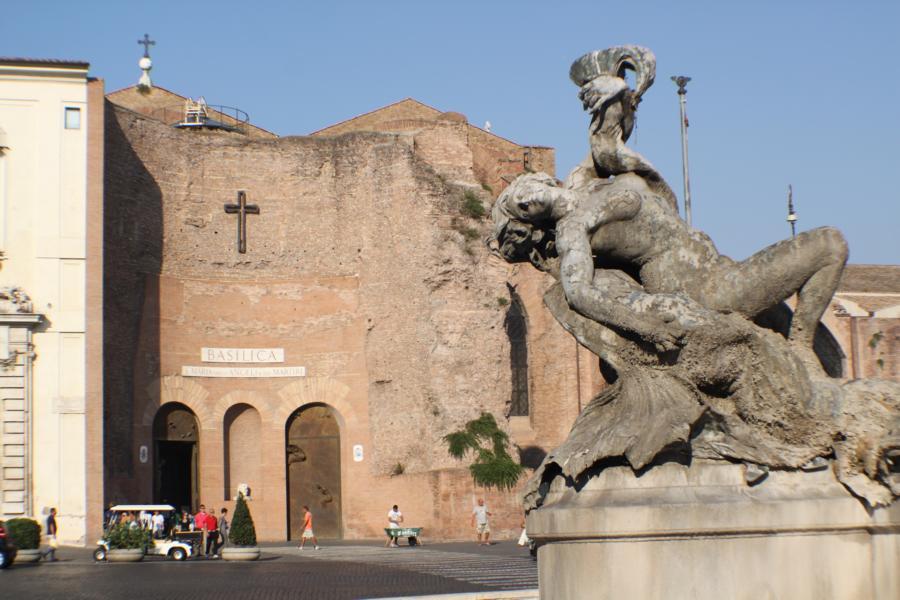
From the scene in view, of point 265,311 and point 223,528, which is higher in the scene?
point 265,311

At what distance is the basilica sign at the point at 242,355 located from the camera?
2981 cm

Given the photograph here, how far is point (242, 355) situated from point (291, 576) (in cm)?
1275

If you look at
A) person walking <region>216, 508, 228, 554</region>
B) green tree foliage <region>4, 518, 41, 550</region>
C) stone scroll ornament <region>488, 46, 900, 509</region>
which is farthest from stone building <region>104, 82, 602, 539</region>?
stone scroll ornament <region>488, 46, 900, 509</region>

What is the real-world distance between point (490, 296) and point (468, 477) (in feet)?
15.2

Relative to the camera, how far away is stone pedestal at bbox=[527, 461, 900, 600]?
451 cm

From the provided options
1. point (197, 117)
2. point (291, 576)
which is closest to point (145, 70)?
point (197, 117)

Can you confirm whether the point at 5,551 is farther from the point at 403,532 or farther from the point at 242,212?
the point at 242,212

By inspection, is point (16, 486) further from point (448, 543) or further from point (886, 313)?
point (886, 313)

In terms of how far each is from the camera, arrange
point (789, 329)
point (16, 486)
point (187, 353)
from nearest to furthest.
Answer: point (789, 329)
point (16, 486)
point (187, 353)

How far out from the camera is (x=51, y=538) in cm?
2339

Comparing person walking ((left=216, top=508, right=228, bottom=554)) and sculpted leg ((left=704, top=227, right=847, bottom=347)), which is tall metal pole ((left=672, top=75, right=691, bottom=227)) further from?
sculpted leg ((left=704, top=227, right=847, bottom=347))

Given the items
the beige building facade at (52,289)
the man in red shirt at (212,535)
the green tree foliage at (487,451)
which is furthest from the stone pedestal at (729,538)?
the green tree foliage at (487,451)

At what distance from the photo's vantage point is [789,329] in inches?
201

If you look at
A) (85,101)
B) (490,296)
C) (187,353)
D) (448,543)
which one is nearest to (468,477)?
(448,543)
